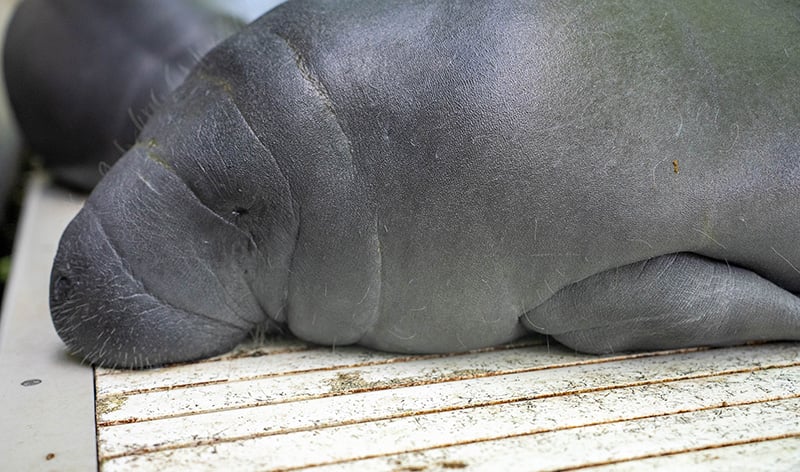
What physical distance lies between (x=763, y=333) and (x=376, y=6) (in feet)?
4.76

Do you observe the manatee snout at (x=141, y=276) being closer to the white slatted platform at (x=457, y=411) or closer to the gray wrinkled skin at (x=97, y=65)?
the white slatted platform at (x=457, y=411)

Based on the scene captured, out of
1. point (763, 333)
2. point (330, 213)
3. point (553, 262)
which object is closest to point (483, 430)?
point (553, 262)

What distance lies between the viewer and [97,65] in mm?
4613

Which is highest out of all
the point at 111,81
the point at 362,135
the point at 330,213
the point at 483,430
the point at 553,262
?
the point at 111,81

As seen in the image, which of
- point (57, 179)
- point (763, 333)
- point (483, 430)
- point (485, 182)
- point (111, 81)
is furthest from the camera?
point (57, 179)

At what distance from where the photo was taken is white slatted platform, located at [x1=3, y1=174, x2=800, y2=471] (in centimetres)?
231

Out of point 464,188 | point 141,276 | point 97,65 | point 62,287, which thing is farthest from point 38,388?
point 97,65

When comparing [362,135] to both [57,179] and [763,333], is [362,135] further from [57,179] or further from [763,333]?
[57,179]

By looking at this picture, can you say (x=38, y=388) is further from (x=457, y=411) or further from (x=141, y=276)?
(x=457, y=411)

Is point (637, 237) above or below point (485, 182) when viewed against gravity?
below

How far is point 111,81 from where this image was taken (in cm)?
457

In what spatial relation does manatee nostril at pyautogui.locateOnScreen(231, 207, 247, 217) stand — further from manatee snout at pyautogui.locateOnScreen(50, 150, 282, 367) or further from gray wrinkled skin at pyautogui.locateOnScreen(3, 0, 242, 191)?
gray wrinkled skin at pyautogui.locateOnScreen(3, 0, 242, 191)

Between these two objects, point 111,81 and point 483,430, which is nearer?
point 483,430

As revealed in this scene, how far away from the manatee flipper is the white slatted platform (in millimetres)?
84
